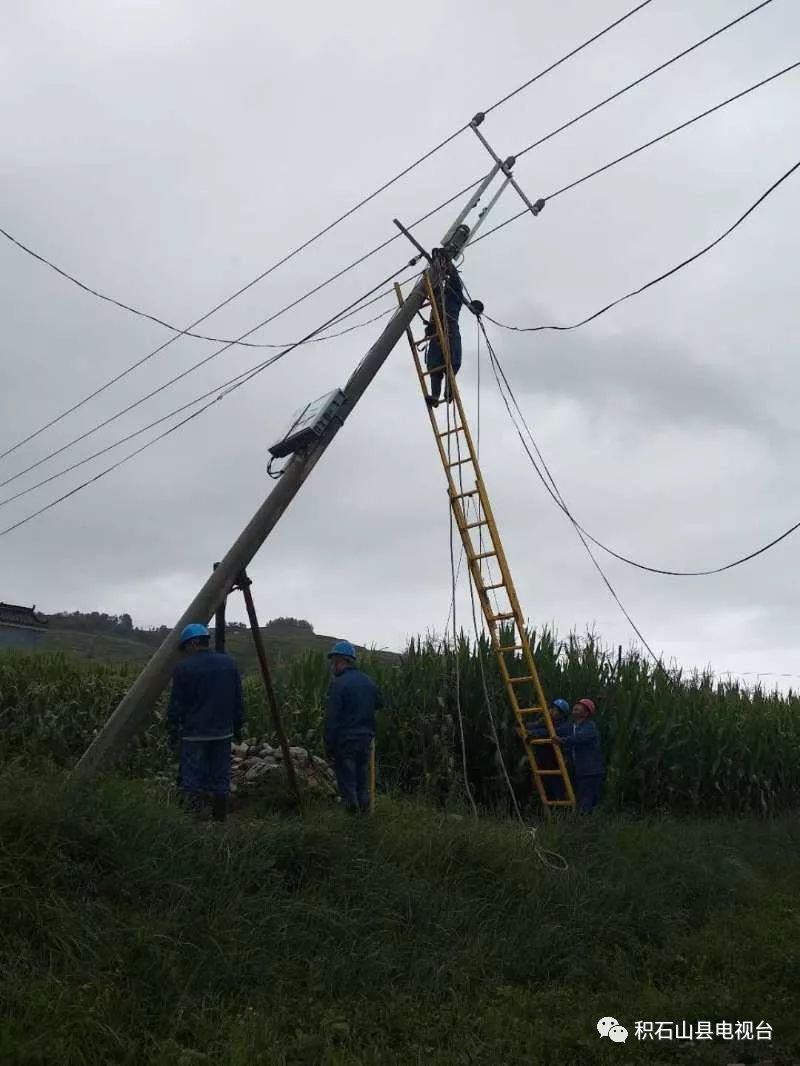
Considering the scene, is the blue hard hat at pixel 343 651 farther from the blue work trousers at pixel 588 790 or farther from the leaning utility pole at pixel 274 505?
the blue work trousers at pixel 588 790

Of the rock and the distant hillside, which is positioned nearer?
the rock

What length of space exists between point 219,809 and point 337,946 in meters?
2.03

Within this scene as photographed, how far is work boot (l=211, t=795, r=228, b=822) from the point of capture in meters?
8.60

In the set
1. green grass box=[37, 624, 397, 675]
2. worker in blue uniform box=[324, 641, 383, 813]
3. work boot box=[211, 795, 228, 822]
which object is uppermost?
green grass box=[37, 624, 397, 675]

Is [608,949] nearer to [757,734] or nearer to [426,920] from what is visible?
[426,920]

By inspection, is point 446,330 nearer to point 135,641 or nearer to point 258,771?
point 258,771

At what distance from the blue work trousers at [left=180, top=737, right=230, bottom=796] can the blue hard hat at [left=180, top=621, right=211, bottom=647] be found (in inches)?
33.5

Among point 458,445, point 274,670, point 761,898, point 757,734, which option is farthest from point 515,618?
point 757,734

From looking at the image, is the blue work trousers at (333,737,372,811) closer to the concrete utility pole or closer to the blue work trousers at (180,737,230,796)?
the blue work trousers at (180,737,230,796)

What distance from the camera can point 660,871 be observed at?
9.66 metres

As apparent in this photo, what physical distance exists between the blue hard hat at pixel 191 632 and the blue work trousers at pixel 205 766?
2.79 ft

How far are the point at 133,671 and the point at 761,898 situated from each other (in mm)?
9347

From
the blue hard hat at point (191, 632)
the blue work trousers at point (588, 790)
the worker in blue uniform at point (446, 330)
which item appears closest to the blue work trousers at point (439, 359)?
the worker in blue uniform at point (446, 330)

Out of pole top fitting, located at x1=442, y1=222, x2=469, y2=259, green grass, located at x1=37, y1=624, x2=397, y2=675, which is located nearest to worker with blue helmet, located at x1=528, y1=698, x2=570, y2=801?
pole top fitting, located at x1=442, y1=222, x2=469, y2=259
